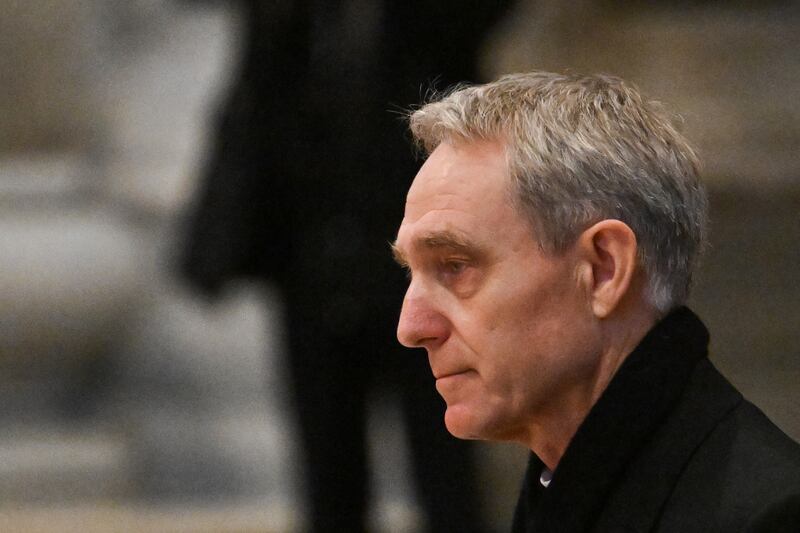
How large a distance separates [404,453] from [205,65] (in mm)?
1501

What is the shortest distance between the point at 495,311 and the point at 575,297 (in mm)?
125

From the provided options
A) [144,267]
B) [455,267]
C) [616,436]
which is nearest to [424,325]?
[455,267]

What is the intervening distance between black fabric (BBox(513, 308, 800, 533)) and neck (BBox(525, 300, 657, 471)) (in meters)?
0.06

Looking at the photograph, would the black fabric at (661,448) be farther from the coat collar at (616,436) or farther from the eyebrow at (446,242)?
the eyebrow at (446,242)

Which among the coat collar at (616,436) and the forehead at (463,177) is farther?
the forehead at (463,177)

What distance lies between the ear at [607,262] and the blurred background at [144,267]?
257cm

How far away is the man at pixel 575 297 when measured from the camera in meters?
1.93

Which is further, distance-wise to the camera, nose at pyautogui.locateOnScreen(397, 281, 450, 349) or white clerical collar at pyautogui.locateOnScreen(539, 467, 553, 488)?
white clerical collar at pyautogui.locateOnScreen(539, 467, 553, 488)

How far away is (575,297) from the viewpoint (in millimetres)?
2041

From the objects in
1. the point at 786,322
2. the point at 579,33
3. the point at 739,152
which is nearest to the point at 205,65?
the point at 579,33

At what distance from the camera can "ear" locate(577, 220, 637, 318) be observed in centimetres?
200

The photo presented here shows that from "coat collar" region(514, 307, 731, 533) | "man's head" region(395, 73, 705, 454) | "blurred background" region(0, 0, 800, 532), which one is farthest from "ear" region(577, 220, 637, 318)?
"blurred background" region(0, 0, 800, 532)

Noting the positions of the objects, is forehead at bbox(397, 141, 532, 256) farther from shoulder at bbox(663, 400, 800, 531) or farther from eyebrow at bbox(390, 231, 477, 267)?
shoulder at bbox(663, 400, 800, 531)

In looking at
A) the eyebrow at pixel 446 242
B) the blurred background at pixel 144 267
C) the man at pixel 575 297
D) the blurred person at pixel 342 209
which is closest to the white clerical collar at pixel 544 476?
the man at pixel 575 297
